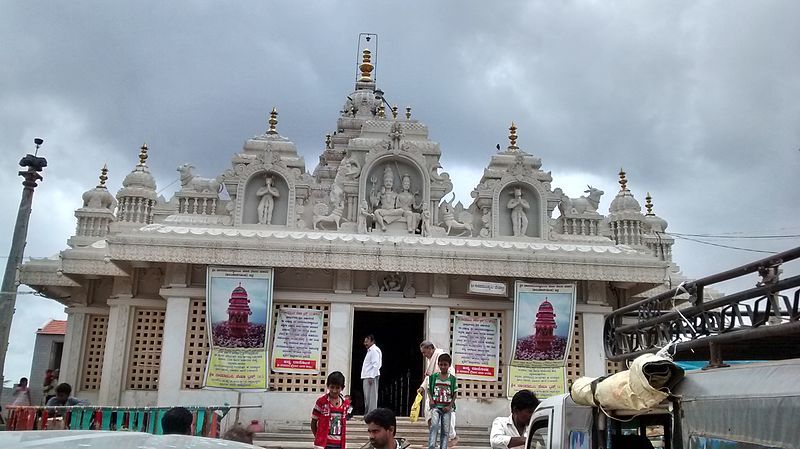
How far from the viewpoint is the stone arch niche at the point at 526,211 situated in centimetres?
1516

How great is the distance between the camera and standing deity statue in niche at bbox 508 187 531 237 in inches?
593

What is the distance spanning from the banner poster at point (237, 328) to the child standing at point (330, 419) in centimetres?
603

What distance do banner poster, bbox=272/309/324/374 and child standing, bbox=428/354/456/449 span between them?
5.26 meters

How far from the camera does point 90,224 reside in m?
21.2

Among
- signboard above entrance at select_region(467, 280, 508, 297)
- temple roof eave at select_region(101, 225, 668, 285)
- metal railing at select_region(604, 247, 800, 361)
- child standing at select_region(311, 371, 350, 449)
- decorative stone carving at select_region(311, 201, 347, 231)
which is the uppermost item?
decorative stone carving at select_region(311, 201, 347, 231)

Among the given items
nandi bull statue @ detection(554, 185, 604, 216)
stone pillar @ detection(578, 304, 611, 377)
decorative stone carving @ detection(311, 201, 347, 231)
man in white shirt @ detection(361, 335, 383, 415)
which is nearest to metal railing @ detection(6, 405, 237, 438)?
man in white shirt @ detection(361, 335, 383, 415)

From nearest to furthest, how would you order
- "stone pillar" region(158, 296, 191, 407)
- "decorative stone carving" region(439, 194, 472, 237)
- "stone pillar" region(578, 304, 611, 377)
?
"stone pillar" region(158, 296, 191, 407), "stone pillar" region(578, 304, 611, 377), "decorative stone carving" region(439, 194, 472, 237)

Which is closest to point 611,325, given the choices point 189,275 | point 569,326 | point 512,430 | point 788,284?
point 512,430

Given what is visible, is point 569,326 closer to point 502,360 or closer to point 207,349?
point 502,360

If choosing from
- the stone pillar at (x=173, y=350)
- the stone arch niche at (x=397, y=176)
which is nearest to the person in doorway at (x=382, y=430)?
the stone pillar at (x=173, y=350)

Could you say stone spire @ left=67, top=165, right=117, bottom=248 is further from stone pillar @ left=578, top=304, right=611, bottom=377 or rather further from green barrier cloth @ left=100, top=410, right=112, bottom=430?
stone pillar @ left=578, top=304, right=611, bottom=377

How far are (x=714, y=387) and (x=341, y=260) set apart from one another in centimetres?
1020

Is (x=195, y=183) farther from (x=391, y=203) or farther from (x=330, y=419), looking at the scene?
(x=330, y=419)

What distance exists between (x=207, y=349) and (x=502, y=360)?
5969 mm
